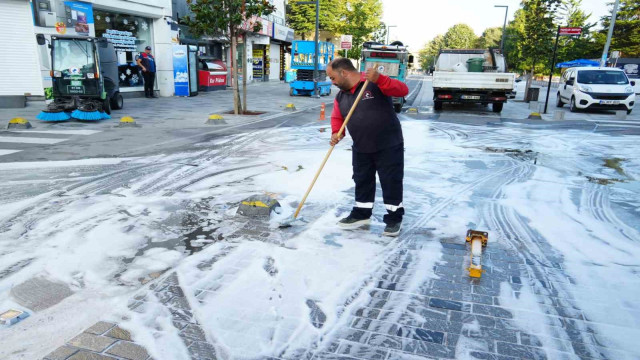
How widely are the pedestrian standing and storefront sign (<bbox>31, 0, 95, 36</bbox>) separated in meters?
3.19

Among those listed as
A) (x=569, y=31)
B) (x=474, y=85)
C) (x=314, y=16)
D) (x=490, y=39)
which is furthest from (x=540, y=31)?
(x=490, y=39)

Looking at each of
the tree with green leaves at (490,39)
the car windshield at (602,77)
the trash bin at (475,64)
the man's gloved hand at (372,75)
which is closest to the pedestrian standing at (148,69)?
the trash bin at (475,64)

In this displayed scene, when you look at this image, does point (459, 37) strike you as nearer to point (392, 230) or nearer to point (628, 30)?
point (628, 30)

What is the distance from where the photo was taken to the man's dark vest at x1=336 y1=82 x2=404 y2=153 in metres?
4.04

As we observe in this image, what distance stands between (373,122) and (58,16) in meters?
14.4

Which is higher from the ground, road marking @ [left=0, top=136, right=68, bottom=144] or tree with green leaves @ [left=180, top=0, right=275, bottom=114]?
tree with green leaves @ [left=180, top=0, right=275, bottom=114]

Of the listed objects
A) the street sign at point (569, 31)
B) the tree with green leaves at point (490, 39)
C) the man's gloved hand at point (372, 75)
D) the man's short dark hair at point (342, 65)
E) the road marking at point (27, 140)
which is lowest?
the road marking at point (27, 140)

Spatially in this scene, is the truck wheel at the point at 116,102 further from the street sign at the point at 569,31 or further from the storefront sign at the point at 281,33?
the storefront sign at the point at 281,33

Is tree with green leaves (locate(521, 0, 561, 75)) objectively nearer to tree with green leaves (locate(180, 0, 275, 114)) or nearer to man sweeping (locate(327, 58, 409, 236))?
tree with green leaves (locate(180, 0, 275, 114))

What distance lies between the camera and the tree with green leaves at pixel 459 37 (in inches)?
3799

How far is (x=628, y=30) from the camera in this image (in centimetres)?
4325

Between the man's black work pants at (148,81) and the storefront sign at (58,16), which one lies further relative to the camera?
the man's black work pants at (148,81)

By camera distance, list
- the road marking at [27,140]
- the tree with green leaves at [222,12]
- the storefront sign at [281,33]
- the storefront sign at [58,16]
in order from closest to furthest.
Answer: the road marking at [27,140], the tree with green leaves at [222,12], the storefront sign at [58,16], the storefront sign at [281,33]

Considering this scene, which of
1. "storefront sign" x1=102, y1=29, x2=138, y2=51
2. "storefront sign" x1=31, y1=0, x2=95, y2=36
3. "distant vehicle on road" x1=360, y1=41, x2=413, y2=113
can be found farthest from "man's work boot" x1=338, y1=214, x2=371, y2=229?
"storefront sign" x1=102, y1=29, x2=138, y2=51
